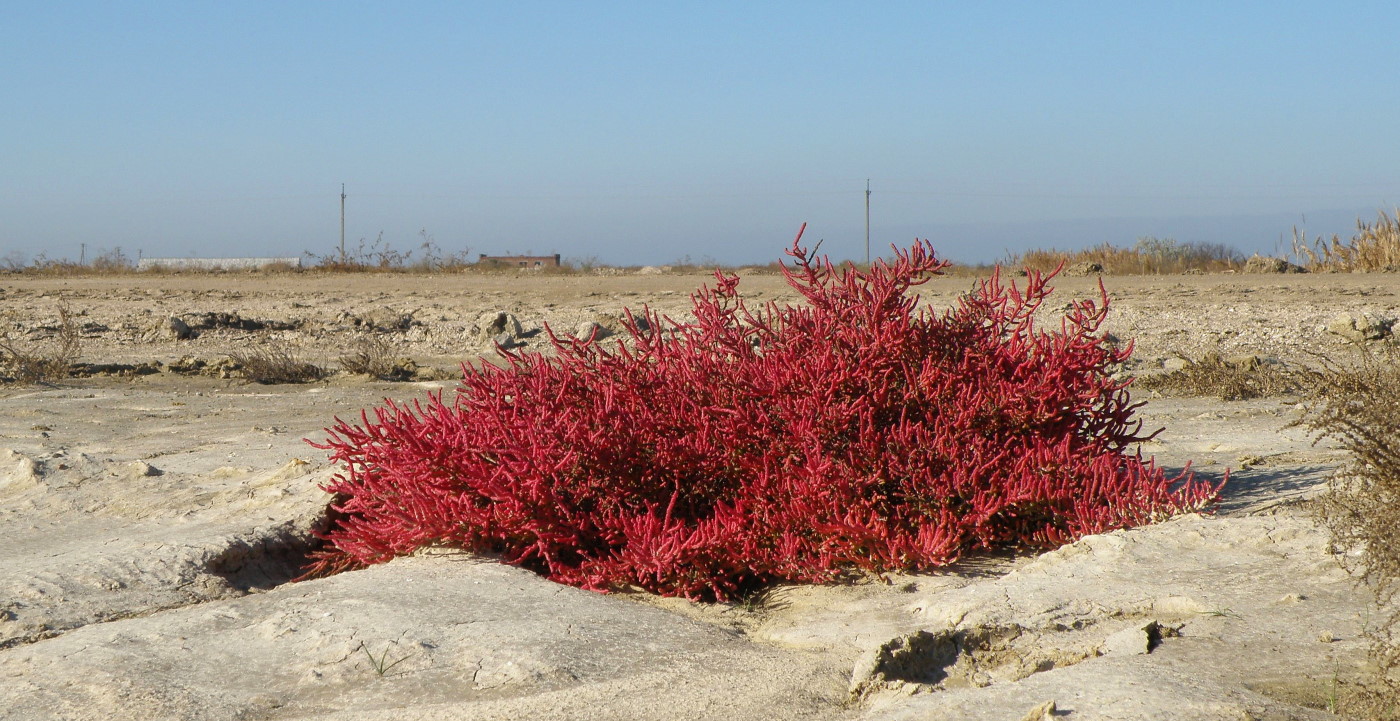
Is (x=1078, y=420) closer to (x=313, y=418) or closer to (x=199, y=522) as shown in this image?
(x=199, y=522)

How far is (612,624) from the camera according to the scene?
360 cm

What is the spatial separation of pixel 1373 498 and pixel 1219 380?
491cm

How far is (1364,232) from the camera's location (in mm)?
17891

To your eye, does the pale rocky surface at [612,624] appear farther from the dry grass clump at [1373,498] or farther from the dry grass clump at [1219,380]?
the dry grass clump at [1219,380]

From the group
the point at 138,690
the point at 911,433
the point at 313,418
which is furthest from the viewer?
the point at 313,418

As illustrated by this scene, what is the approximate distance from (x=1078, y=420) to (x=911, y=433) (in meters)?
0.72

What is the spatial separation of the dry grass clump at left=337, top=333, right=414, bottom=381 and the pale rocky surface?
149 inches

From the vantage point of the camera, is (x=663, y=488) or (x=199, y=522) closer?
(x=663, y=488)

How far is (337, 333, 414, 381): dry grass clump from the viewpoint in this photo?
9.79 m

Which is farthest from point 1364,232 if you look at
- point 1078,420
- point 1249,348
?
point 1078,420

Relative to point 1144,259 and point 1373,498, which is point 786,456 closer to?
point 1373,498

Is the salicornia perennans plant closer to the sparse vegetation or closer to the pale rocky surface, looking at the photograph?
the pale rocky surface

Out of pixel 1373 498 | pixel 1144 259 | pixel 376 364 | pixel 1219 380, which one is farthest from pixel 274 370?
pixel 1144 259

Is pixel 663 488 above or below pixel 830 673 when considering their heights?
above
